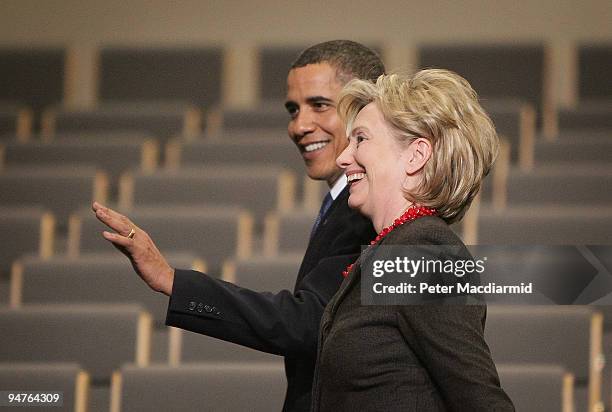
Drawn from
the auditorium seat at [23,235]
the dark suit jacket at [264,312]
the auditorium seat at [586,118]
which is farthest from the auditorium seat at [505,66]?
the dark suit jacket at [264,312]

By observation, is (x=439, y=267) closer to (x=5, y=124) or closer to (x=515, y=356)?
(x=515, y=356)

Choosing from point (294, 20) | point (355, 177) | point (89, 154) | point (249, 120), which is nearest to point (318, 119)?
point (355, 177)

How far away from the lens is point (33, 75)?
3.03 meters

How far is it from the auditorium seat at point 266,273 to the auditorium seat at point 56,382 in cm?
43

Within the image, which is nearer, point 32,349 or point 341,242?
point 341,242

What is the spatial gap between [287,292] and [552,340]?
A: 0.68 meters

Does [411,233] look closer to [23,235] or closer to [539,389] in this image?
[539,389]

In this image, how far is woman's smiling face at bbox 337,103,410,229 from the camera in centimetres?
83

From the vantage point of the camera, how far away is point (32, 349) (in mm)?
1548

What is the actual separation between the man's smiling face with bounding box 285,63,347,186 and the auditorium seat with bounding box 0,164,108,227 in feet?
3.83

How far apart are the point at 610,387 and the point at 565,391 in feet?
0.76

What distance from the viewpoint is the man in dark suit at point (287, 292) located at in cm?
87

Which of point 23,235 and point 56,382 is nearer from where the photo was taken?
point 56,382

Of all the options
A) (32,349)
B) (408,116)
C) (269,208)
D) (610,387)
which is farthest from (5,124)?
(408,116)
